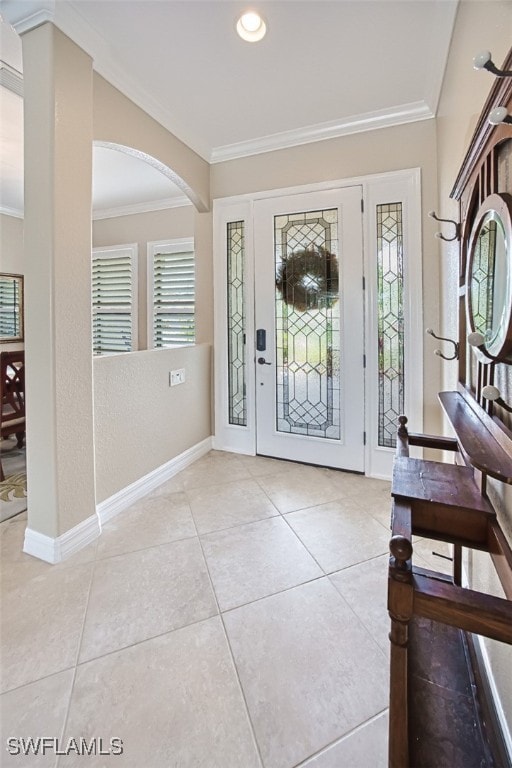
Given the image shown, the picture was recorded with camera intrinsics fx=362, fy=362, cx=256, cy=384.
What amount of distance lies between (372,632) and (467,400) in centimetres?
99

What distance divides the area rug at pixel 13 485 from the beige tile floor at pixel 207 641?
20cm

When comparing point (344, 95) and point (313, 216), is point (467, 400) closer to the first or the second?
point (313, 216)

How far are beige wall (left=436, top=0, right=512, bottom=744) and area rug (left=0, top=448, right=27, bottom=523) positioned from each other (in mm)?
2637

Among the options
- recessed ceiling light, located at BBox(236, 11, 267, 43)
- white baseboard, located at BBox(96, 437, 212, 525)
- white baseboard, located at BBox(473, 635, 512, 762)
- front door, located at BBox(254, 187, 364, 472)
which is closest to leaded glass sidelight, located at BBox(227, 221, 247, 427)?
front door, located at BBox(254, 187, 364, 472)

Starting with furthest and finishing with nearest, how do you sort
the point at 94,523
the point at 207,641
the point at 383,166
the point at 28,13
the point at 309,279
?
1. the point at 309,279
2. the point at 383,166
3. the point at 94,523
4. the point at 28,13
5. the point at 207,641

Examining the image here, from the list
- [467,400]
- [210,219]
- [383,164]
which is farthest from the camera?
[210,219]

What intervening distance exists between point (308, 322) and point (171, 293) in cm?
231

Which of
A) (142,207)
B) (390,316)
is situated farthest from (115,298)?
(390,316)

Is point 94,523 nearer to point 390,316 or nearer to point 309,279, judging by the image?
point 309,279

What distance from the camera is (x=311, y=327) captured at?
3.05m

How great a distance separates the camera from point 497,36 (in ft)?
3.84

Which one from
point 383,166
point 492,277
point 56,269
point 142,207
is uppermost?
point 142,207

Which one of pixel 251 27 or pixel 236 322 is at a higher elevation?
pixel 251 27

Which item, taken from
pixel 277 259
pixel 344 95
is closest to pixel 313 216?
pixel 277 259
